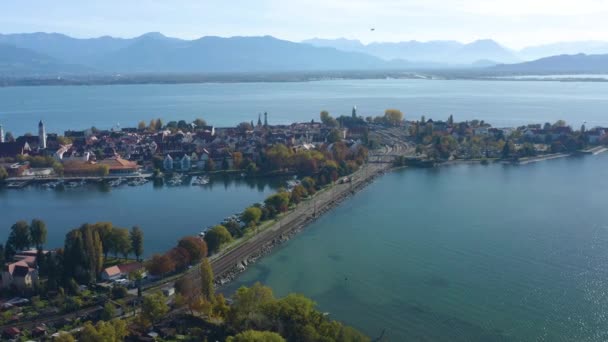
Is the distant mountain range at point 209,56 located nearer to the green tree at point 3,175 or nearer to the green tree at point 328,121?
the green tree at point 328,121

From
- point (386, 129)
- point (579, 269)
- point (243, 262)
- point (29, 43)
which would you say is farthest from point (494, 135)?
point (29, 43)

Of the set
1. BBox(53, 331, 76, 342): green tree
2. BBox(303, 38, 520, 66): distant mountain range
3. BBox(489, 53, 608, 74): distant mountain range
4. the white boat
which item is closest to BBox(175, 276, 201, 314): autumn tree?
BBox(53, 331, 76, 342): green tree

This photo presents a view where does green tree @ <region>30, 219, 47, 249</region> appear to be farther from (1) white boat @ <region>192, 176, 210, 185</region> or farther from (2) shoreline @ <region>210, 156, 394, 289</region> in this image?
(1) white boat @ <region>192, 176, 210, 185</region>

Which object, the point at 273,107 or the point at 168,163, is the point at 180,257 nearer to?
the point at 168,163

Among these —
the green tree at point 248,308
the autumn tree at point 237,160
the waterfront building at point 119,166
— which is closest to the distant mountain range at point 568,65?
the autumn tree at point 237,160

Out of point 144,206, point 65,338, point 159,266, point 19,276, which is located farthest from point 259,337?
point 144,206

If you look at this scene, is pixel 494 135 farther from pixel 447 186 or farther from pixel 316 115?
pixel 316 115
